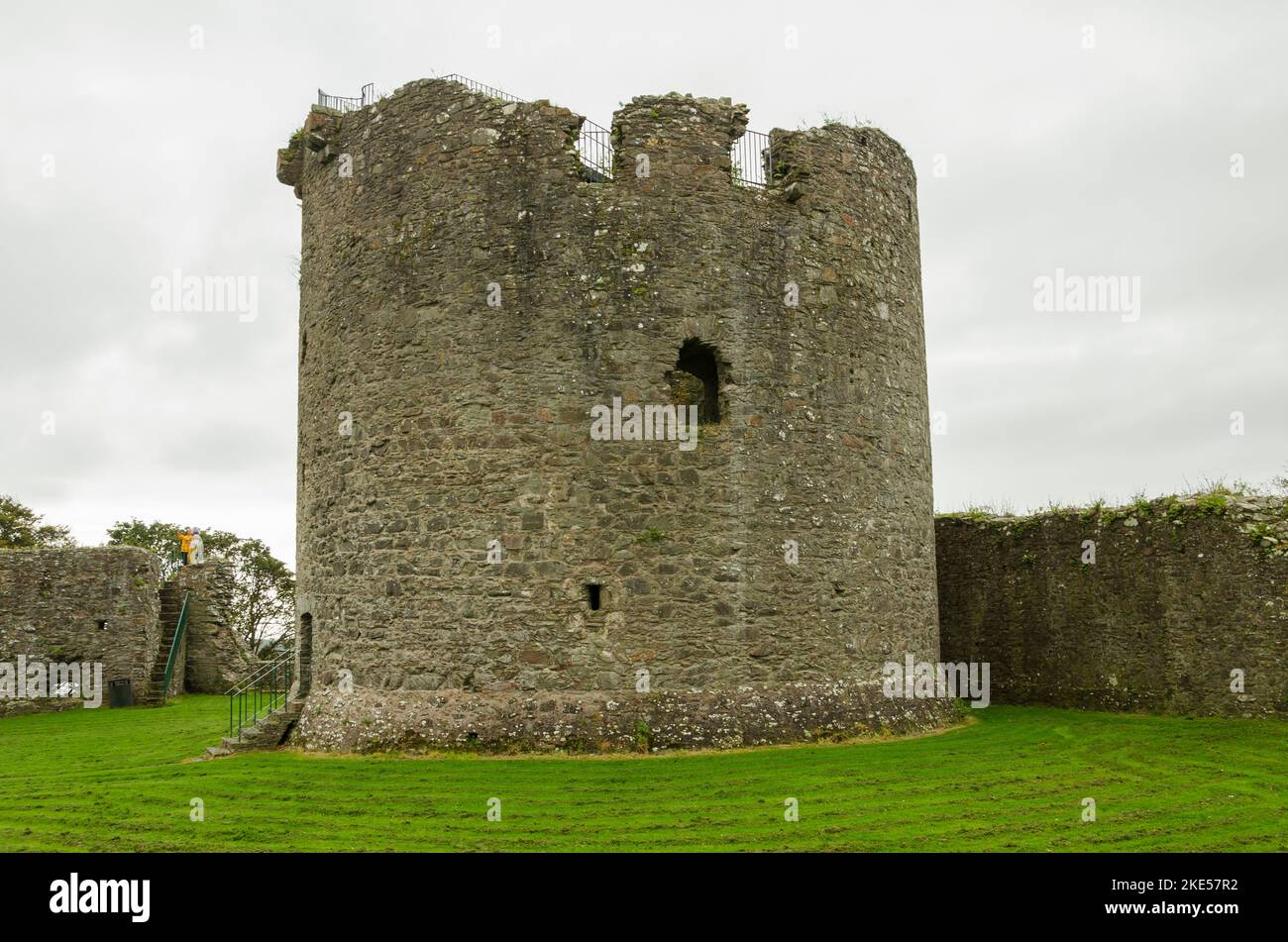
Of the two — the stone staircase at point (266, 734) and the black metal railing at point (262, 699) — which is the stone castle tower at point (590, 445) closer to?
the stone staircase at point (266, 734)

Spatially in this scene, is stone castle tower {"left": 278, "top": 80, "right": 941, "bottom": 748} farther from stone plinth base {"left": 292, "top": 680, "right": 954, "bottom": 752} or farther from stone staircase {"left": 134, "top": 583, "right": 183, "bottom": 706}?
stone staircase {"left": 134, "top": 583, "right": 183, "bottom": 706}

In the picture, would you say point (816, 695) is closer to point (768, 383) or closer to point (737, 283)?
point (768, 383)

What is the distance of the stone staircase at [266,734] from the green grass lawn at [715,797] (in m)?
0.58

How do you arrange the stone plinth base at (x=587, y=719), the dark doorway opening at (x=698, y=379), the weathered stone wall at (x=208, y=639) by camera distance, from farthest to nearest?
the weathered stone wall at (x=208, y=639) < the dark doorway opening at (x=698, y=379) < the stone plinth base at (x=587, y=719)

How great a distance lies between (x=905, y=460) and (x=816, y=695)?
4025mm

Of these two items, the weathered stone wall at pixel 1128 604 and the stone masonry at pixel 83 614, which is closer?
the weathered stone wall at pixel 1128 604

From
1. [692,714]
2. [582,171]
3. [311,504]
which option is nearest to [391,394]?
[311,504]

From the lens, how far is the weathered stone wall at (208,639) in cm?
2653

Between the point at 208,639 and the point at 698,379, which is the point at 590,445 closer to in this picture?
the point at 698,379

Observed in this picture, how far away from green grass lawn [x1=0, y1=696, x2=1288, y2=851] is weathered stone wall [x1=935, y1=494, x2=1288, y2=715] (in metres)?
1.06

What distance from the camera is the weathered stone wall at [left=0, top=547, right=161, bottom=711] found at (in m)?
23.2

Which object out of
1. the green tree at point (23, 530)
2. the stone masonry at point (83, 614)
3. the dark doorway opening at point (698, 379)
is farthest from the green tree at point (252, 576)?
the dark doorway opening at point (698, 379)

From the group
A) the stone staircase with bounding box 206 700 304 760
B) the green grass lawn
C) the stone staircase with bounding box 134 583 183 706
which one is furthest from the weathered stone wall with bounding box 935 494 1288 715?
the stone staircase with bounding box 134 583 183 706

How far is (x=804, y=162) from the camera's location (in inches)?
583
